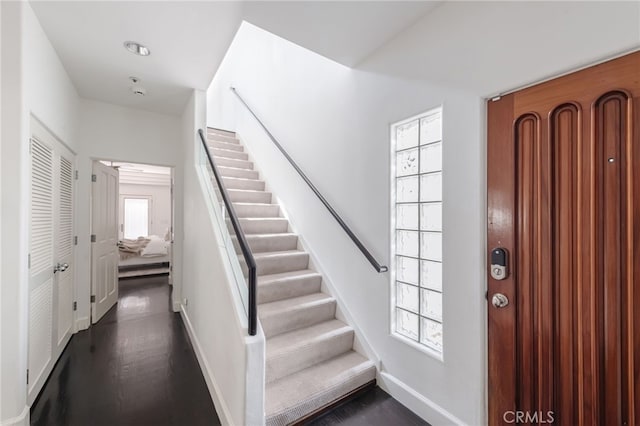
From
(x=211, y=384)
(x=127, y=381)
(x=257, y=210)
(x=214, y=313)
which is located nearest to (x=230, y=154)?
(x=257, y=210)

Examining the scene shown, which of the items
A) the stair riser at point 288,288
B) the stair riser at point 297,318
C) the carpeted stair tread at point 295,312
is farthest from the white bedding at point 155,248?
the stair riser at point 297,318

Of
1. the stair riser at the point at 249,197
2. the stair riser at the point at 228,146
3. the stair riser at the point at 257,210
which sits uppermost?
the stair riser at the point at 228,146

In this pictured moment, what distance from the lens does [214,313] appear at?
216cm

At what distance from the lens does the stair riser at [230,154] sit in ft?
14.1

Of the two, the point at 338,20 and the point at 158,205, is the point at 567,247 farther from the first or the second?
the point at 158,205

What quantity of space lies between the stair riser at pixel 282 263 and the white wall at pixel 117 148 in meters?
1.71

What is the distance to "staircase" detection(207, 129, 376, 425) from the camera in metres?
1.90

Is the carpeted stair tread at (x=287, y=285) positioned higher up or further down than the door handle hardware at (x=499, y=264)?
further down

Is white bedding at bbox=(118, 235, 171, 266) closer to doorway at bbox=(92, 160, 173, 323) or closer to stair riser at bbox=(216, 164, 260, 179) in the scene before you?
doorway at bbox=(92, 160, 173, 323)

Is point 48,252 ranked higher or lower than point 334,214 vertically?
lower

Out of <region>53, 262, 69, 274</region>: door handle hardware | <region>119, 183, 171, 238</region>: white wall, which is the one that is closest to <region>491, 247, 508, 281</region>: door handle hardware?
<region>53, 262, 69, 274</region>: door handle hardware

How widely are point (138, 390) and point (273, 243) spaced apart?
168cm

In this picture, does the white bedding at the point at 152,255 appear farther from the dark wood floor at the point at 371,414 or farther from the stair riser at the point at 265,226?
the dark wood floor at the point at 371,414

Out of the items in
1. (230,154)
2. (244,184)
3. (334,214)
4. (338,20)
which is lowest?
(334,214)
